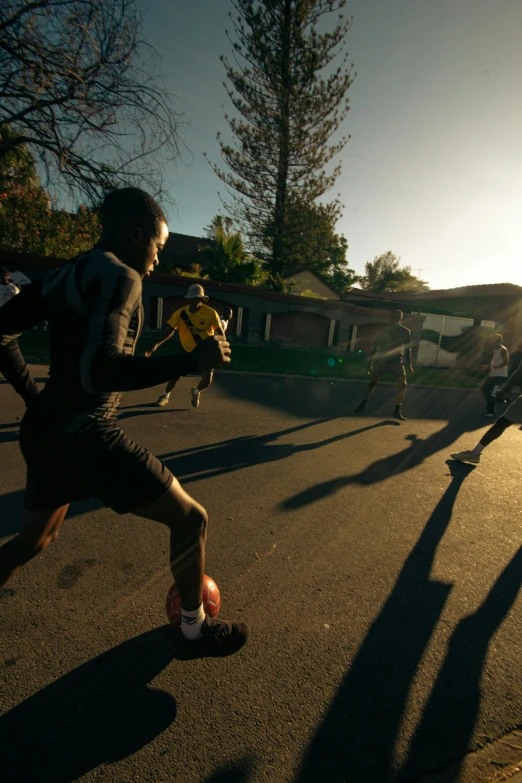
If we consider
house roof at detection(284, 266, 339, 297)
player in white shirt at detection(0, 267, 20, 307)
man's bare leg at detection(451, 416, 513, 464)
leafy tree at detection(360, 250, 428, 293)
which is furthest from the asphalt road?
leafy tree at detection(360, 250, 428, 293)

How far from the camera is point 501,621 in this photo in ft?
8.52

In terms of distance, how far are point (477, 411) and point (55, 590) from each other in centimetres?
969

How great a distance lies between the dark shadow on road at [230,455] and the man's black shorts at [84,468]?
2.55 meters

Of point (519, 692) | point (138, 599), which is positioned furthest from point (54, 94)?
point (519, 692)

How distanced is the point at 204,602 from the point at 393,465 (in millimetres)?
3763

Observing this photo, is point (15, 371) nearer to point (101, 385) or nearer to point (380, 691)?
point (101, 385)

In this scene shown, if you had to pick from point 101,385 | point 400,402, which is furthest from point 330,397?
point 101,385

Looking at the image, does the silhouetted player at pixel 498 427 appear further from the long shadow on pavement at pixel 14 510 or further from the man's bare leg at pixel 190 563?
the long shadow on pavement at pixel 14 510

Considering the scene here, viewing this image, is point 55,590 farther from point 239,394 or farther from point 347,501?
point 239,394

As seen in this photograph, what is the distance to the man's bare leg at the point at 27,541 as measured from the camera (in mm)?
1806

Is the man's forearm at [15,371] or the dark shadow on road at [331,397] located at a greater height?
the man's forearm at [15,371]

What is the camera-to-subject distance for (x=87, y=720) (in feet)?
5.65

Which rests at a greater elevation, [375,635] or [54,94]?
[54,94]

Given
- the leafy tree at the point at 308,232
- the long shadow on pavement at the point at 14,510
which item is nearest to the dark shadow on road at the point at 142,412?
the long shadow on pavement at the point at 14,510
